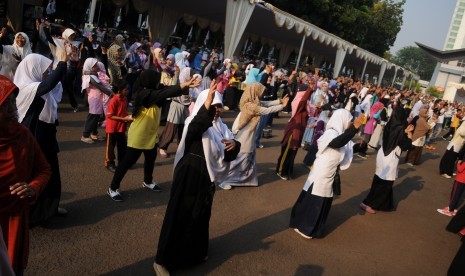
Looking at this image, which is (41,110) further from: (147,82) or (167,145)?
(167,145)

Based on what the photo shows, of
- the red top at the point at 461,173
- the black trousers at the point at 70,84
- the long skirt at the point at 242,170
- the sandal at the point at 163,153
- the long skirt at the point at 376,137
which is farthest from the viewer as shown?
the long skirt at the point at 376,137

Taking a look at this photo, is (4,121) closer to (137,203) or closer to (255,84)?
(137,203)

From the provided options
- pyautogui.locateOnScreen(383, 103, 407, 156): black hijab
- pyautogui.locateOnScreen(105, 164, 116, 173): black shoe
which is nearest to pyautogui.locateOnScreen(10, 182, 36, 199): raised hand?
pyautogui.locateOnScreen(105, 164, 116, 173): black shoe

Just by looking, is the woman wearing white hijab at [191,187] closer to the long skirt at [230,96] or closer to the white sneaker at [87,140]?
the white sneaker at [87,140]

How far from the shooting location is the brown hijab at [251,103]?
582 cm

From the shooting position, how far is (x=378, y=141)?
12.0 m

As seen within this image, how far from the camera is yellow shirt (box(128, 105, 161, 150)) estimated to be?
15.2ft

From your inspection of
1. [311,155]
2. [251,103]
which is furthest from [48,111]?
[311,155]

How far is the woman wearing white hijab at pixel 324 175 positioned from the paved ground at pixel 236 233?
0.24 meters

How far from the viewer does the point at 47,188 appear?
373 centimetres

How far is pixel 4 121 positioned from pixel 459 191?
7.59m

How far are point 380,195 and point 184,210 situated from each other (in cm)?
449

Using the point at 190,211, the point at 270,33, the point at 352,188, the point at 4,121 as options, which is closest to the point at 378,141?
the point at 352,188

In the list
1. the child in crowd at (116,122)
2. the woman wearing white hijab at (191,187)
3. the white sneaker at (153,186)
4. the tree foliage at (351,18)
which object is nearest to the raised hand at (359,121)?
the woman wearing white hijab at (191,187)
